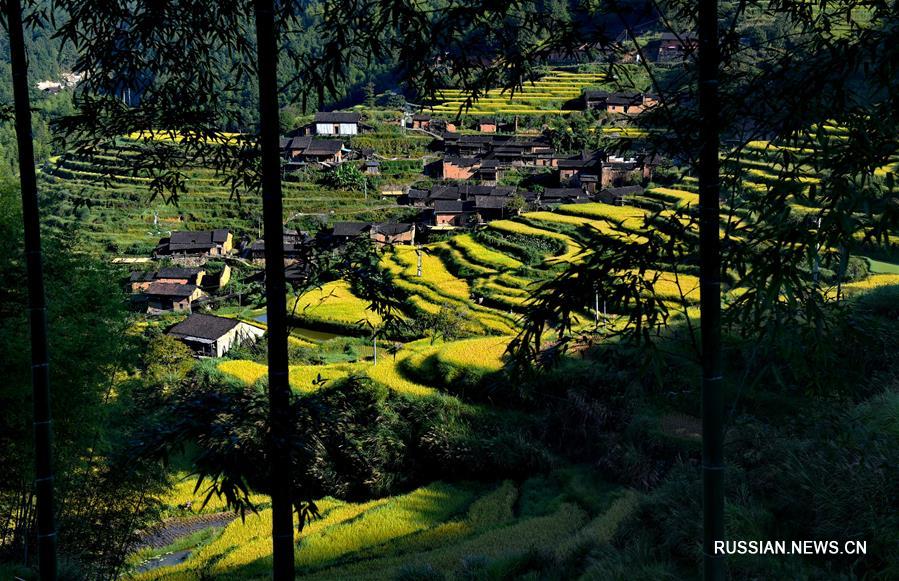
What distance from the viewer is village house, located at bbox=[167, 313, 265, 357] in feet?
99.7

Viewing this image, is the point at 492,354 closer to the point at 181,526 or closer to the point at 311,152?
the point at 181,526

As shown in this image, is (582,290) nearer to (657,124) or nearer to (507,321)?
(657,124)

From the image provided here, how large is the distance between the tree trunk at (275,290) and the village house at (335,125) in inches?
2604

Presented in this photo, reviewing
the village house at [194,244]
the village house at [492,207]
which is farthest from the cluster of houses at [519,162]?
the village house at [194,244]

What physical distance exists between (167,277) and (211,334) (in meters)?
13.5

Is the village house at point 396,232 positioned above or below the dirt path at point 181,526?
above

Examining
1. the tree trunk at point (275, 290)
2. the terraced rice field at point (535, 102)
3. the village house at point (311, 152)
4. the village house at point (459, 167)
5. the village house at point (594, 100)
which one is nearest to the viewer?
the tree trunk at point (275, 290)

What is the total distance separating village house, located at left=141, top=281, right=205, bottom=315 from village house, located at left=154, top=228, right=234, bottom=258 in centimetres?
560

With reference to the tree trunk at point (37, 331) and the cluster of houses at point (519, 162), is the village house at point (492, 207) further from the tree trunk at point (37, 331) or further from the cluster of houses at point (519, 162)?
the tree trunk at point (37, 331)

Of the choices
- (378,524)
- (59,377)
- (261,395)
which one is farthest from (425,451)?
(261,395)

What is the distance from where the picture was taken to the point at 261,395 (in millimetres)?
3955

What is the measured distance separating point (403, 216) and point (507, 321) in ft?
91.6

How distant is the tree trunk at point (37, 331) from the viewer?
15.5ft

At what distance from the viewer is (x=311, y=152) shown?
6275 centimetres
